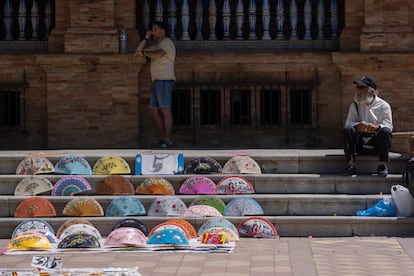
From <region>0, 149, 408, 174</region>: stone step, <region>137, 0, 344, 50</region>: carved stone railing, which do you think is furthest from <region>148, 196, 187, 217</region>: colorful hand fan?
<region>137, 0, 344, 50</region>: carved stone railing

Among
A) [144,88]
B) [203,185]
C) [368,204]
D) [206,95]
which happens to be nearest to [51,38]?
[144,88]

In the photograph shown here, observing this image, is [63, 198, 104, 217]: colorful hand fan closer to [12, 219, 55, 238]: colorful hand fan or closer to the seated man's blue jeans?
[12, 219, 55, 238]: colorful hand fan

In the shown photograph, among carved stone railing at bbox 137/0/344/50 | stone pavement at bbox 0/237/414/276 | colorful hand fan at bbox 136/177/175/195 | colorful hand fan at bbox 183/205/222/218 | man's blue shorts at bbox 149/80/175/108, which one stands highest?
carved stone railing at bbox 137/0/344/50

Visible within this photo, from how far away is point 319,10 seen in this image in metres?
16.7

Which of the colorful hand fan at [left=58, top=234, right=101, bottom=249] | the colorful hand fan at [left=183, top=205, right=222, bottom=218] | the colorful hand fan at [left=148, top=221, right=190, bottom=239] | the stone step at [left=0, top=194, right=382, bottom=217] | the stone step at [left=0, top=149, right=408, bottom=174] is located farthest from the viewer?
the stone step at [left=0, top=149, right=408, bottom=174]

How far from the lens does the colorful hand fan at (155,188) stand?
11.9 metres

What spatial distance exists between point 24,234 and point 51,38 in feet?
22.9

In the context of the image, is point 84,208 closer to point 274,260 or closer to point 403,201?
point 274,260

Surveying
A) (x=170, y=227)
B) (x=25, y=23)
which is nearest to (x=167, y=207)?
(x=170, y=227)

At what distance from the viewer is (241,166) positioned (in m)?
12.4

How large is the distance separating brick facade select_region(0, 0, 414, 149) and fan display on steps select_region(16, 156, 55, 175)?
3.44 meters

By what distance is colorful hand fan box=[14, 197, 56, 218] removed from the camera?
11.4 metres

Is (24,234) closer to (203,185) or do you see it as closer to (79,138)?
(203,185)

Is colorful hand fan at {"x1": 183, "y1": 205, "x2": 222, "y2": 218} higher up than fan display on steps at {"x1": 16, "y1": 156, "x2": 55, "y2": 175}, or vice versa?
fan display on steps at {"x1": 16, "y1": 156, "x2": 55, "y2": 175}
